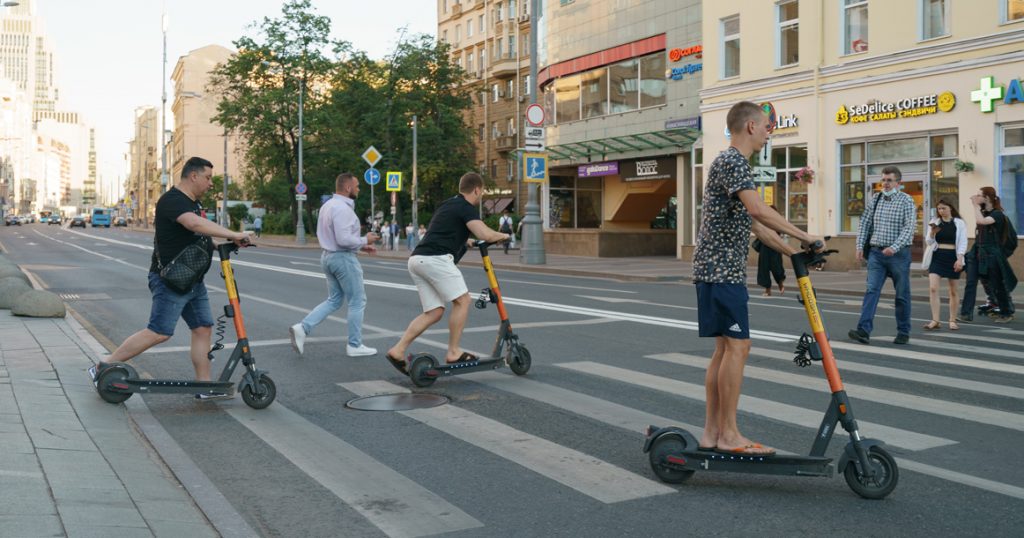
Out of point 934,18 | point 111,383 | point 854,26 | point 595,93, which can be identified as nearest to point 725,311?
point 111,383

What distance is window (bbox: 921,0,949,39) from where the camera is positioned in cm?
2228

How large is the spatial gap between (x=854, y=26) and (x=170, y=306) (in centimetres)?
2205

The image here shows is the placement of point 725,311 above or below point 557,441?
above

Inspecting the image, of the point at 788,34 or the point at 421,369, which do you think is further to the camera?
the point at 788,34

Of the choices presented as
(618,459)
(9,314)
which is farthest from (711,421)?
(9,314)

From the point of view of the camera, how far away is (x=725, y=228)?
4926mm

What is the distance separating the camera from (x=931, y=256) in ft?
39.4

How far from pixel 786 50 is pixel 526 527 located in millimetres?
24846

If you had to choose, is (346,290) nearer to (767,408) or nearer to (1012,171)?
(767,408)

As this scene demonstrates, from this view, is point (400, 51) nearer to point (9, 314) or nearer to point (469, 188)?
point (9, 314)

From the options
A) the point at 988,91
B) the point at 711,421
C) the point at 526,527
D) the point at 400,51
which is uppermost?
the point at 400,51

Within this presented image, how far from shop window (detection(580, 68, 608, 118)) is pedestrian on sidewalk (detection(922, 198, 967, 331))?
24.5 metres

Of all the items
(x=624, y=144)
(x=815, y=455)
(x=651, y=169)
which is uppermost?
(x=624, y=144)

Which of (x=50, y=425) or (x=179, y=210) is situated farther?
(x=179, y=210)
